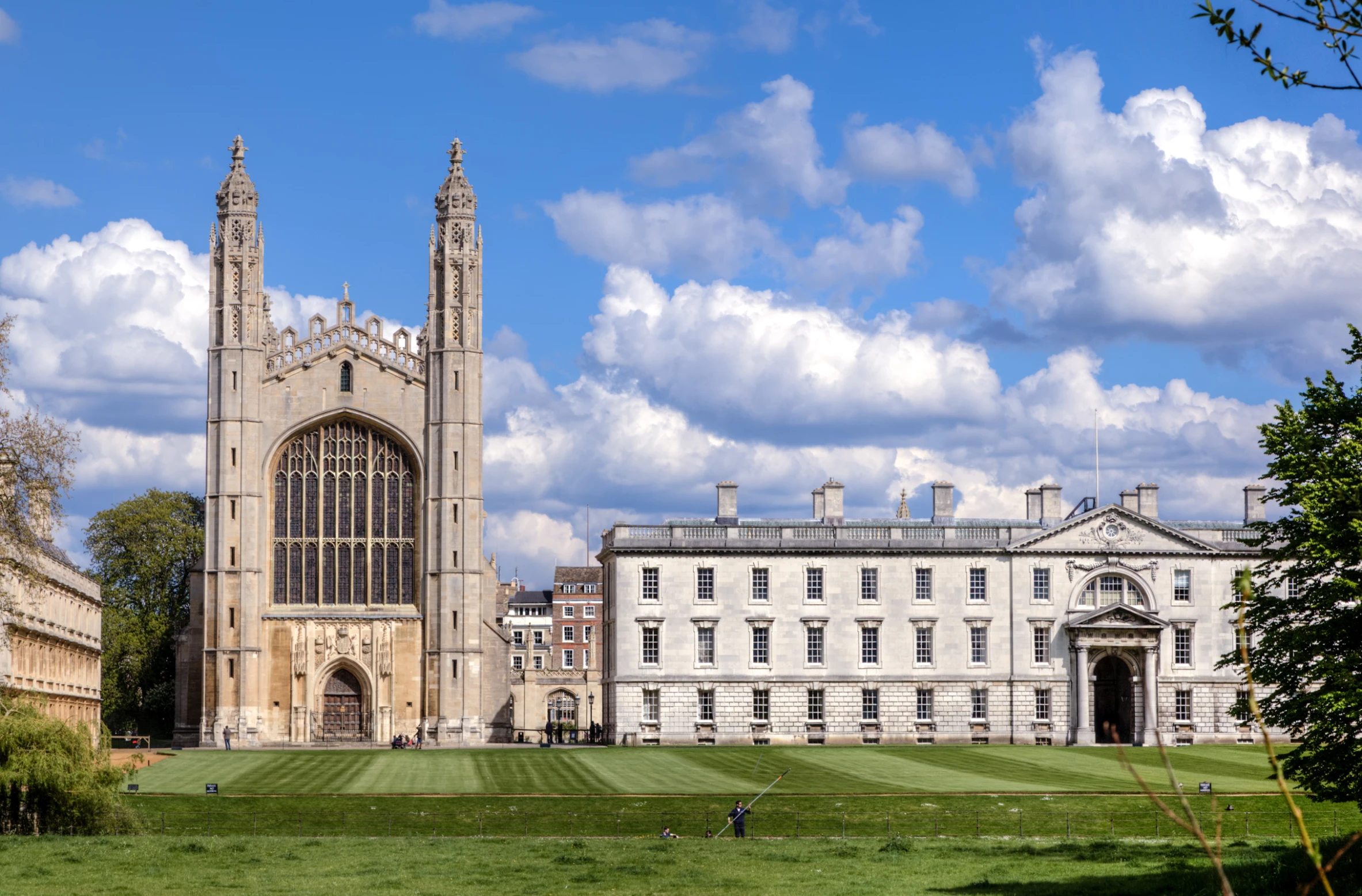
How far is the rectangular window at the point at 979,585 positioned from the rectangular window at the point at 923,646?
2.53 meters

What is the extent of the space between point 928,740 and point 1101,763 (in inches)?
619

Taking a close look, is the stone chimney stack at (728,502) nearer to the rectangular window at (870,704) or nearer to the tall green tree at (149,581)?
the rectangular window at (870,704)

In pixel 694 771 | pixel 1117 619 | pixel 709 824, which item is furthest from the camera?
pixel 1117 619

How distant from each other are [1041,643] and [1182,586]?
23.5 ft

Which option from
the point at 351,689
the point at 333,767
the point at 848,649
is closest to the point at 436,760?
the point at 333,767

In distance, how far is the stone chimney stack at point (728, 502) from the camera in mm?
81188

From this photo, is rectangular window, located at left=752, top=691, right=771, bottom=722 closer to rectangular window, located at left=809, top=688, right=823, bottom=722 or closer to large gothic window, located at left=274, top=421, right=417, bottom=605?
rectangular window, located at left=809, top=688, right=823, bottom=722

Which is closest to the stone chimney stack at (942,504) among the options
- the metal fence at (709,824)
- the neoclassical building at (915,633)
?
the neoclassical building at (915,633)

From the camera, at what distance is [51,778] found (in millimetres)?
35000

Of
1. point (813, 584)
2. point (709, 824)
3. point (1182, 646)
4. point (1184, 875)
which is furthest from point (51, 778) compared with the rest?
point (1182, 646)

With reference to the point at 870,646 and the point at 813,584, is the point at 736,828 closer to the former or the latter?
the point at 813,584

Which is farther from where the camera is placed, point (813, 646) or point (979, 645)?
point (979, 645)

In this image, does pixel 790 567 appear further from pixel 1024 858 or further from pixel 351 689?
pixel 1024 858

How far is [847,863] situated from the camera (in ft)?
104
